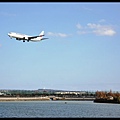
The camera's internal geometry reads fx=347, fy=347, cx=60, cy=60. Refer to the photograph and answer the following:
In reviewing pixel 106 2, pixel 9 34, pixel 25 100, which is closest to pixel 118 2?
pixel 106 2

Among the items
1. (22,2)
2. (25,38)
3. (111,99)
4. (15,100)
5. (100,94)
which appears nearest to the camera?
(22,2)

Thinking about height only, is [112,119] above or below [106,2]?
below

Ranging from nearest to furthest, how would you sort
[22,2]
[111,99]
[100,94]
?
[22,2] → [111,99] → [100,94]

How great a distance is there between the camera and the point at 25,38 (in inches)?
1569

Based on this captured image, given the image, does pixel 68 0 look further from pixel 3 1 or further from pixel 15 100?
pixel 15 100

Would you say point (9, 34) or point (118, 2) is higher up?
point (9, 34)

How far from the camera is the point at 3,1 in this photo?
151 inches

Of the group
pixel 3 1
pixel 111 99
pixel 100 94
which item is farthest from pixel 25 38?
pixel 100 94

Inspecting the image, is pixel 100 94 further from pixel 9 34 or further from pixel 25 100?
pixel 9 34

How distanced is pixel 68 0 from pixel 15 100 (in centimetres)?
17797

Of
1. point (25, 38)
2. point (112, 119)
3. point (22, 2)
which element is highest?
point (25, 38)

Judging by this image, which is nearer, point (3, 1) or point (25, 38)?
point (3, 1)

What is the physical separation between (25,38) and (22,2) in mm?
36295

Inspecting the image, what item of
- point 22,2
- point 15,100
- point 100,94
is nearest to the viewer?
point 22,2
